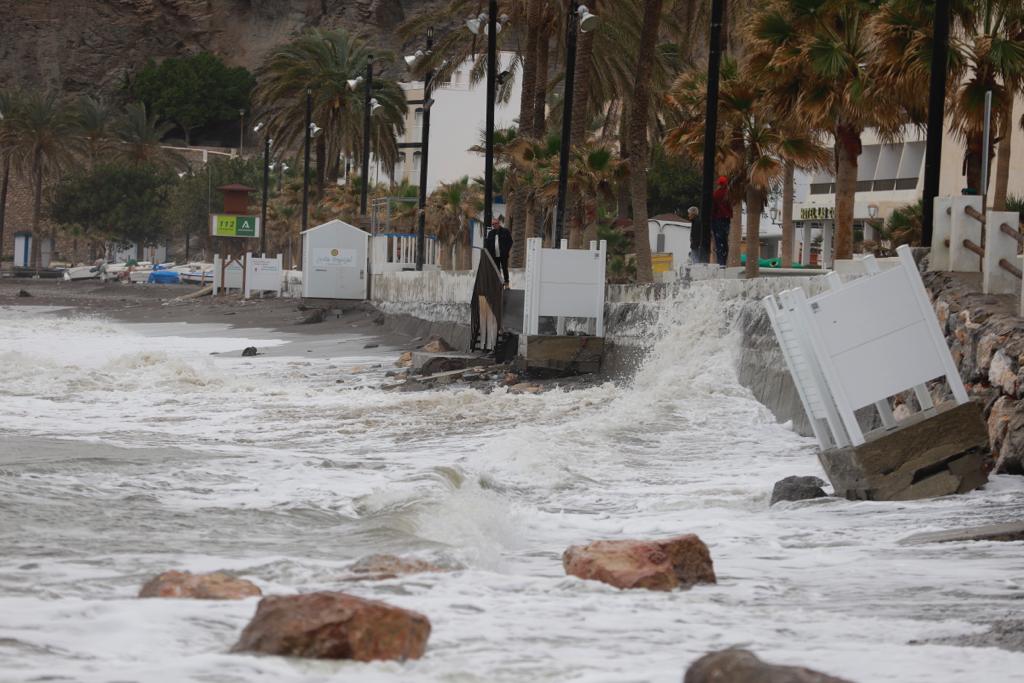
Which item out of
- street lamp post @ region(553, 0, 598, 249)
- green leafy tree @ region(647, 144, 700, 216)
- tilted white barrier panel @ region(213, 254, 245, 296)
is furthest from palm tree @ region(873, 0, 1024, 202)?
tilted white barrier panel @ region(213, 254, 245, 296)

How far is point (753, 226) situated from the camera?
31031mm

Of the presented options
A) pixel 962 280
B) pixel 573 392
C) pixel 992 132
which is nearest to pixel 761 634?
pixel 962 280

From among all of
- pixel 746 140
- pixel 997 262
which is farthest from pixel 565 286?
pixel 997 262

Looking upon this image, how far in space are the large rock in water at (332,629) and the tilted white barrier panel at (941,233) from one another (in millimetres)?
9770

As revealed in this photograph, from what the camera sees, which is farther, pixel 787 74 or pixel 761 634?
pixel 787 74

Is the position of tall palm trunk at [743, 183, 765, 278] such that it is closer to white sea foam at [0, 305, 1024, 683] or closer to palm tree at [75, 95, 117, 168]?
white sea foam at [0, 305, 1024, 683]

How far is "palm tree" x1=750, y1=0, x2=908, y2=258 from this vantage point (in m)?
24.9

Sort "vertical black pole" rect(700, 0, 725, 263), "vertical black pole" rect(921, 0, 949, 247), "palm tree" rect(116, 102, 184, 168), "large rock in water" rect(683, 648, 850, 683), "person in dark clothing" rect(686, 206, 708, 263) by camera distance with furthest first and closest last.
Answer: "palm tree" rect(116, 102, 184, 168) < "person in dark clothing" rect(686, 206, 708, 263) < "vertical black pole" rect(700, 0, 725, 263) < "vertical black pole" rect(921, 0, 949, 247) < "large rock in water" rect(683, 648, 850, 683)

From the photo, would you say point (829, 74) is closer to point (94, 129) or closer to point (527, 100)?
point (527, 100)

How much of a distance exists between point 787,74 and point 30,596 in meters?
21.7

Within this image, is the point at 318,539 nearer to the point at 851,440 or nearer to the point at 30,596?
the point at 30,596

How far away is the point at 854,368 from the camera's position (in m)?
10.9

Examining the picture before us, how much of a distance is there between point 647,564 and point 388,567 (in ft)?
4.59

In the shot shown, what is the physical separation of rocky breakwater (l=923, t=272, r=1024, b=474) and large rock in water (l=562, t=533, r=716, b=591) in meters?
4.27
